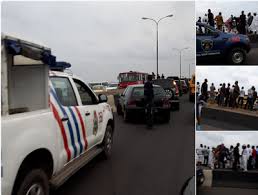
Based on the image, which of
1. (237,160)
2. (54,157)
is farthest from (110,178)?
(237,160)

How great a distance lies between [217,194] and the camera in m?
2.98

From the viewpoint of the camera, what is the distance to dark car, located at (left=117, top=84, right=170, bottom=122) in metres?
3.42

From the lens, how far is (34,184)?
8.10 feet

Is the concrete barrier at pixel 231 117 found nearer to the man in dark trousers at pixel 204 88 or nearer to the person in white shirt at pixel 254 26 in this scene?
the man in dark trousers at pixel 204 88

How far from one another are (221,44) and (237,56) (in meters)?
0.19

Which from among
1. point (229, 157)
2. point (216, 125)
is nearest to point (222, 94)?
point (216, 125)

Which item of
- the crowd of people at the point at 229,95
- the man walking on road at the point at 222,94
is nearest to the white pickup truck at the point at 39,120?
the crowd of people at the point at 229,95

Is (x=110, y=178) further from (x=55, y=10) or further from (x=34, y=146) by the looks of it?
(x=55, y=10)

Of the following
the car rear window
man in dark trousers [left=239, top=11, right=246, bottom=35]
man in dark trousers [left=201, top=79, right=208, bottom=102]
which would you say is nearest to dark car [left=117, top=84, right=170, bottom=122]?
the car rear window

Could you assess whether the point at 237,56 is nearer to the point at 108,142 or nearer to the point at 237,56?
the point at 237,56

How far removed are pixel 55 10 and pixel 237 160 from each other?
2334mm

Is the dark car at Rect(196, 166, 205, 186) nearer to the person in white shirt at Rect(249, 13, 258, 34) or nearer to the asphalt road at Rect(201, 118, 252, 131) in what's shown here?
the asphalt road at Rect(201, 118, 252, 131)

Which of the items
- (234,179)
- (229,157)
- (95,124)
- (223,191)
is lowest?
(223,191)

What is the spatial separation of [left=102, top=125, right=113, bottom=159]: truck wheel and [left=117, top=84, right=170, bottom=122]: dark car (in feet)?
2.72
